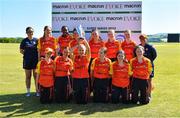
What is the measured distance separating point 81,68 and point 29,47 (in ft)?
5.31

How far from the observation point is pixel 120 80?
29.0ft

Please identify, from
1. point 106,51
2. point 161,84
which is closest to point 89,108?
point 106,51

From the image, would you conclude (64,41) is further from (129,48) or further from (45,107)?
(45,107)

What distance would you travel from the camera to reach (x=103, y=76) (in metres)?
8.87

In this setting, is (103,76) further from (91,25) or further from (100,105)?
(91,25)

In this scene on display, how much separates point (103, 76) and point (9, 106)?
2.11m

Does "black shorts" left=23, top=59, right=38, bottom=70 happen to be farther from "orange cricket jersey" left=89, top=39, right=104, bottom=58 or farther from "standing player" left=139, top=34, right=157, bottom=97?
"standing player" left=139, top=34, right=157, bottom=97

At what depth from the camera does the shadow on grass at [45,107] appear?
794 centimetres

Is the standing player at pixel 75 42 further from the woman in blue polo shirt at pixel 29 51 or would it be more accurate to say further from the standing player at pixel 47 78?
the woman in blue polo shirt at pixel 29 51

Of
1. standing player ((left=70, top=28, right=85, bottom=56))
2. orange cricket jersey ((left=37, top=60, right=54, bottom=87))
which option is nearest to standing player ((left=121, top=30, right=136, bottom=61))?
standing player ((left=70, top=28, right=85, bottom=56))

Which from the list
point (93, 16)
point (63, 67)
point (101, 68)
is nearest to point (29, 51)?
point (63, 67)

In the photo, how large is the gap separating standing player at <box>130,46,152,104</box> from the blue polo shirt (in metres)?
2.43

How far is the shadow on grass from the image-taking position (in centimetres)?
794

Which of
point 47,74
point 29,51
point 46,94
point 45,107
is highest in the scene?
point 29,51
